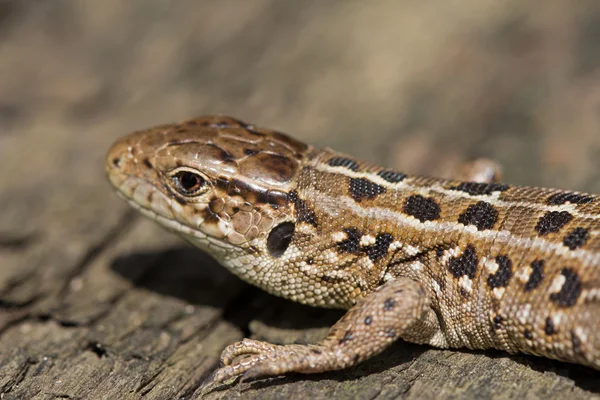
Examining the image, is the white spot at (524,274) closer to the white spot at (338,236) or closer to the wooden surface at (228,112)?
the wooden surface at (228,112)

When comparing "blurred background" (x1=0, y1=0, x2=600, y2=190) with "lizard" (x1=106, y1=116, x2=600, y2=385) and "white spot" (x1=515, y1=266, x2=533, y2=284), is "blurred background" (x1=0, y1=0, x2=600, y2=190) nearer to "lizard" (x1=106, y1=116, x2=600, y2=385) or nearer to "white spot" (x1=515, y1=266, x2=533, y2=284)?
"lizard" (x1=106, y1=116, x2=600, y2=385)

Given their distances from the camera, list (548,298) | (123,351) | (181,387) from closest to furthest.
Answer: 1. (548,298)
2. (181,387)
3. (123,351)

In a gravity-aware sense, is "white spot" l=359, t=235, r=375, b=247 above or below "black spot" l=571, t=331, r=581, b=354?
above

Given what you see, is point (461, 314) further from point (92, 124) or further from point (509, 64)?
point (92, 124)

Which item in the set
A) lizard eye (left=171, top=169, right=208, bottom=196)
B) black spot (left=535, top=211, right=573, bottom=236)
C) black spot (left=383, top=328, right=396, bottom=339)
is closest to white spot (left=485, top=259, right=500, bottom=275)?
black spot (left=535, top=211, right=573, bottom=236)

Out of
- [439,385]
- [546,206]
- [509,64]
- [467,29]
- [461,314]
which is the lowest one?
[439,385]

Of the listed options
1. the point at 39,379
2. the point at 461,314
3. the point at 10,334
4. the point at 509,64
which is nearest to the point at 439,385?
the point at 461,314

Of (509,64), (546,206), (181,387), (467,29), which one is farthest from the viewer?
(467,29)
